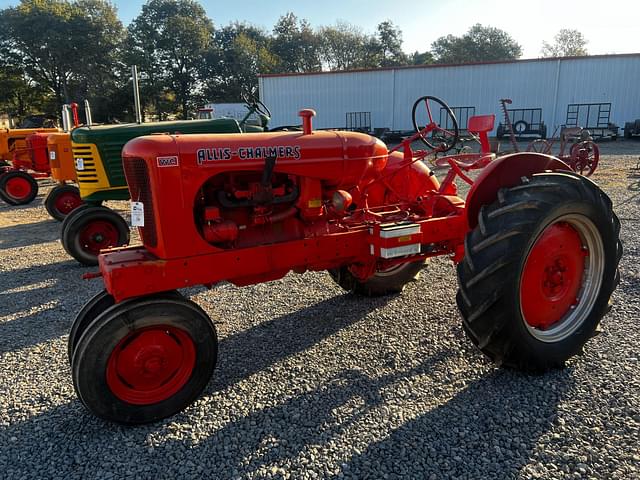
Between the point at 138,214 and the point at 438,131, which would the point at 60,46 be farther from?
the point at 138,214

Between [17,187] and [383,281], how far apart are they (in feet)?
30.8

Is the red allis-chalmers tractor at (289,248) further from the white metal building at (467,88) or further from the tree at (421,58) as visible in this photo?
the tree at (421,58)

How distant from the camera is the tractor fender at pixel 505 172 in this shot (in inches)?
117

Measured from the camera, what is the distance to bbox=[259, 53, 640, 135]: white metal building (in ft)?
79.9

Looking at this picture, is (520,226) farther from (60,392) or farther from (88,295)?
(88,295)

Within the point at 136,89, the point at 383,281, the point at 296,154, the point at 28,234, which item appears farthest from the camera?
the point at 28,234

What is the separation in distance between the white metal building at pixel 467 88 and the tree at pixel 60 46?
18714 mm

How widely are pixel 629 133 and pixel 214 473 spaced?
87.3ft

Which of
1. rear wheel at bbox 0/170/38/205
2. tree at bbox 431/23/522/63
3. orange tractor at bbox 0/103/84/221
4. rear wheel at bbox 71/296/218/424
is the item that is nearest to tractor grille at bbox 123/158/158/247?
rear wheel at bbox 71/296/218/424

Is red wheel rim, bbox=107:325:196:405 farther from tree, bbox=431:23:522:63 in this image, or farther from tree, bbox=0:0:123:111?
tree, bbox=431:23:522:63

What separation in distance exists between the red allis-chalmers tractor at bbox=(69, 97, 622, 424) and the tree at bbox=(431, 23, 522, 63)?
56.8 m

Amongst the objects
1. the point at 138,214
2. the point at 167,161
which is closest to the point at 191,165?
the point at 167,161

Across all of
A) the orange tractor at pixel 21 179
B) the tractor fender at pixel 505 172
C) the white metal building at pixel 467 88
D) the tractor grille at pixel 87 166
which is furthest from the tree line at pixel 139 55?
the tractor fender at pixel 505 172

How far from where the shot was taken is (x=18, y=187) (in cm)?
1012
